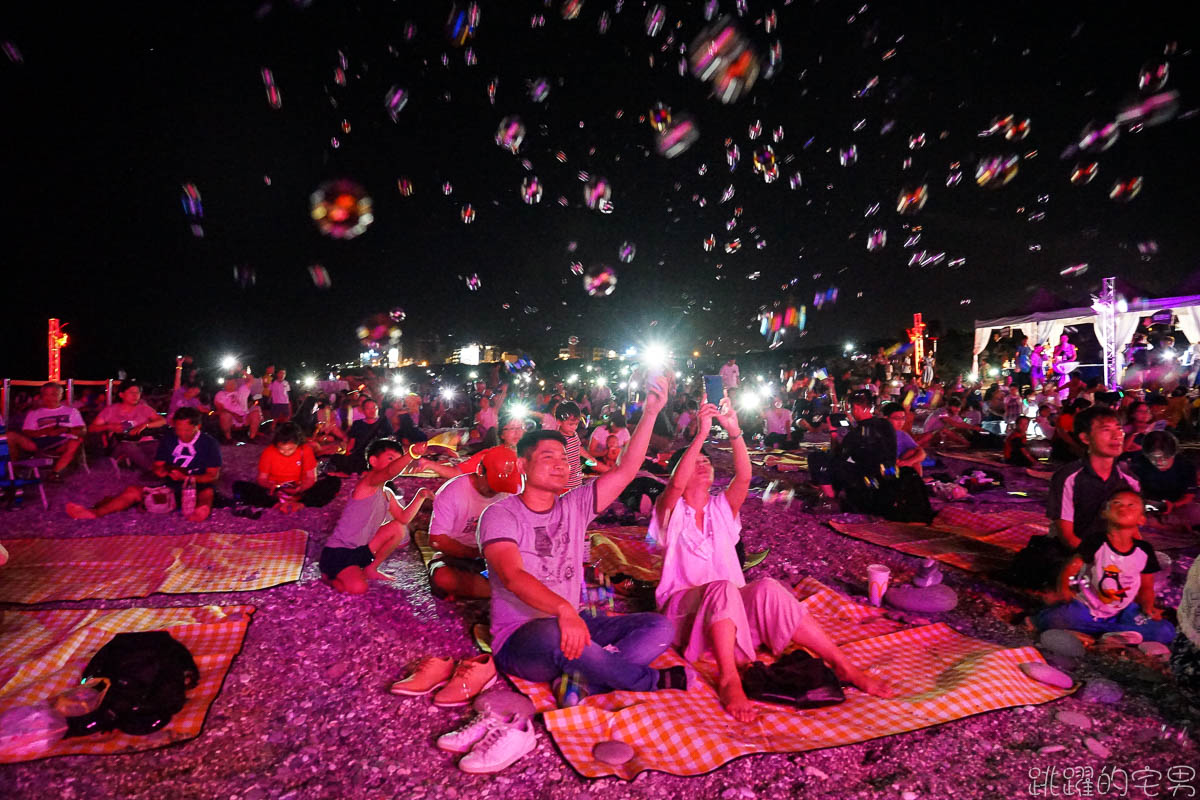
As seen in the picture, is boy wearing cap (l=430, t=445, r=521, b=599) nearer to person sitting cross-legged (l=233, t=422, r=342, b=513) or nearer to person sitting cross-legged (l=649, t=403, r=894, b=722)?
person sitting cross-legged (l=649, t=403, r=894, b=722)

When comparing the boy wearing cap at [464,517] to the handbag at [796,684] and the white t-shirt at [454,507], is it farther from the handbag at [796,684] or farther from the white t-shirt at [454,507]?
the handbag at [796,684]

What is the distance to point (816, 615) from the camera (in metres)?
4.46

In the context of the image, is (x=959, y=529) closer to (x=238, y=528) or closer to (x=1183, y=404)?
(x=238, y=528)

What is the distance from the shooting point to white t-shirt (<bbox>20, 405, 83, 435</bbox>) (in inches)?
346

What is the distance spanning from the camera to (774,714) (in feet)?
10.3

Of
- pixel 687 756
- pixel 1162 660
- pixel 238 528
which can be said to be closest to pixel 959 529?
pixel 1162 660

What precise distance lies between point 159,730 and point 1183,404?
1681 centimetres

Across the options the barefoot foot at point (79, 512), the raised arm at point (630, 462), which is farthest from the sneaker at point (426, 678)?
the barefoot foot at point (79, 512)

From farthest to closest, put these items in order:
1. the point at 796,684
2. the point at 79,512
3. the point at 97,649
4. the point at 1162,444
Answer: the point at 79,512
the point at 1162,444
the point at 97,649
the point at 796,684

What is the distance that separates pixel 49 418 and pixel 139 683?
8.13 metres

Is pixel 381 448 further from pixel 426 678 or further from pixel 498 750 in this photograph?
pixel 498 750

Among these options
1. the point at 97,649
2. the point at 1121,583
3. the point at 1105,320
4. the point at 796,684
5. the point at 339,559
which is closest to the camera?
the point at 796,684

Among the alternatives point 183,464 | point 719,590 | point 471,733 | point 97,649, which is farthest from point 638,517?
point 183,464

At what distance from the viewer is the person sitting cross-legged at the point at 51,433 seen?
8680 millimetres
